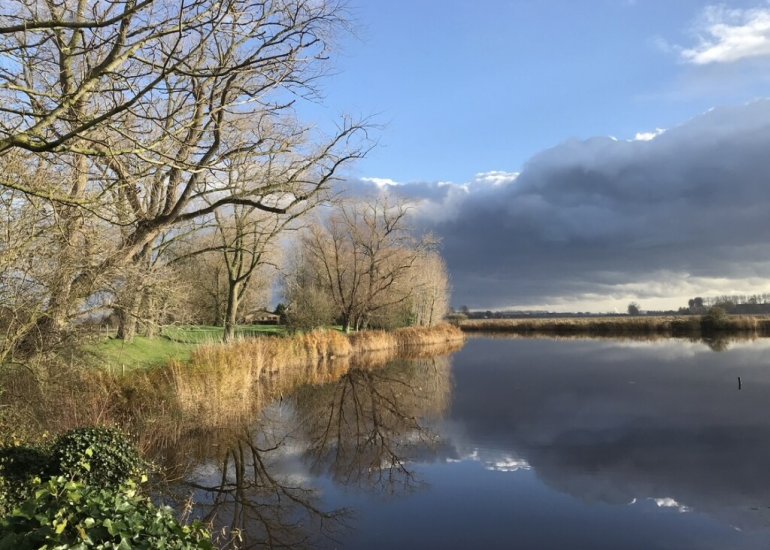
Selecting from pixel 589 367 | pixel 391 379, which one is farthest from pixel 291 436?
pixel 589 367

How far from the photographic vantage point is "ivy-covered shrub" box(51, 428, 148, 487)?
6105 mm

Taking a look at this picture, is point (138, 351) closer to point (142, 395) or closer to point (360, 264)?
point (142, 395)

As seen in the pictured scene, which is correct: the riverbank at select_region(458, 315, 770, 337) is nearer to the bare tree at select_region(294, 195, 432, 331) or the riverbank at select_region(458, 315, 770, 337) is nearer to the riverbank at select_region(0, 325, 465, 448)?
the bare tree at select_region(294, 195, 432, 331)

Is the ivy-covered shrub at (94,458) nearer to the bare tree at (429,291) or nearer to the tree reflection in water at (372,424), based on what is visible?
the tree reflection in water at (372,424)

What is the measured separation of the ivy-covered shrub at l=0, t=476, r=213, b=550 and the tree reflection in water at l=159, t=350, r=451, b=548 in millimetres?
2217

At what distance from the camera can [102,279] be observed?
10.5 m


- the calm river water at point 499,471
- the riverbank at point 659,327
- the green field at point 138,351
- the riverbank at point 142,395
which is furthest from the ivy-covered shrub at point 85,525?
the riverbank at point 659,327

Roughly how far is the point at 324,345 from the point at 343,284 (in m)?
13.1

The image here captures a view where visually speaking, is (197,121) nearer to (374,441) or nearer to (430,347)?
(374,441)

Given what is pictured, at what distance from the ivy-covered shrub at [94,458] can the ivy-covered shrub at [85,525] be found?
3.28m

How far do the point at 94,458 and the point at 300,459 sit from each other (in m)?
4.39

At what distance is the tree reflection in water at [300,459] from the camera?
22.8ft

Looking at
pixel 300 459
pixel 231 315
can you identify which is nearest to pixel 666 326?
pixel 231 315

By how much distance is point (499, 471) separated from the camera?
9508mm
